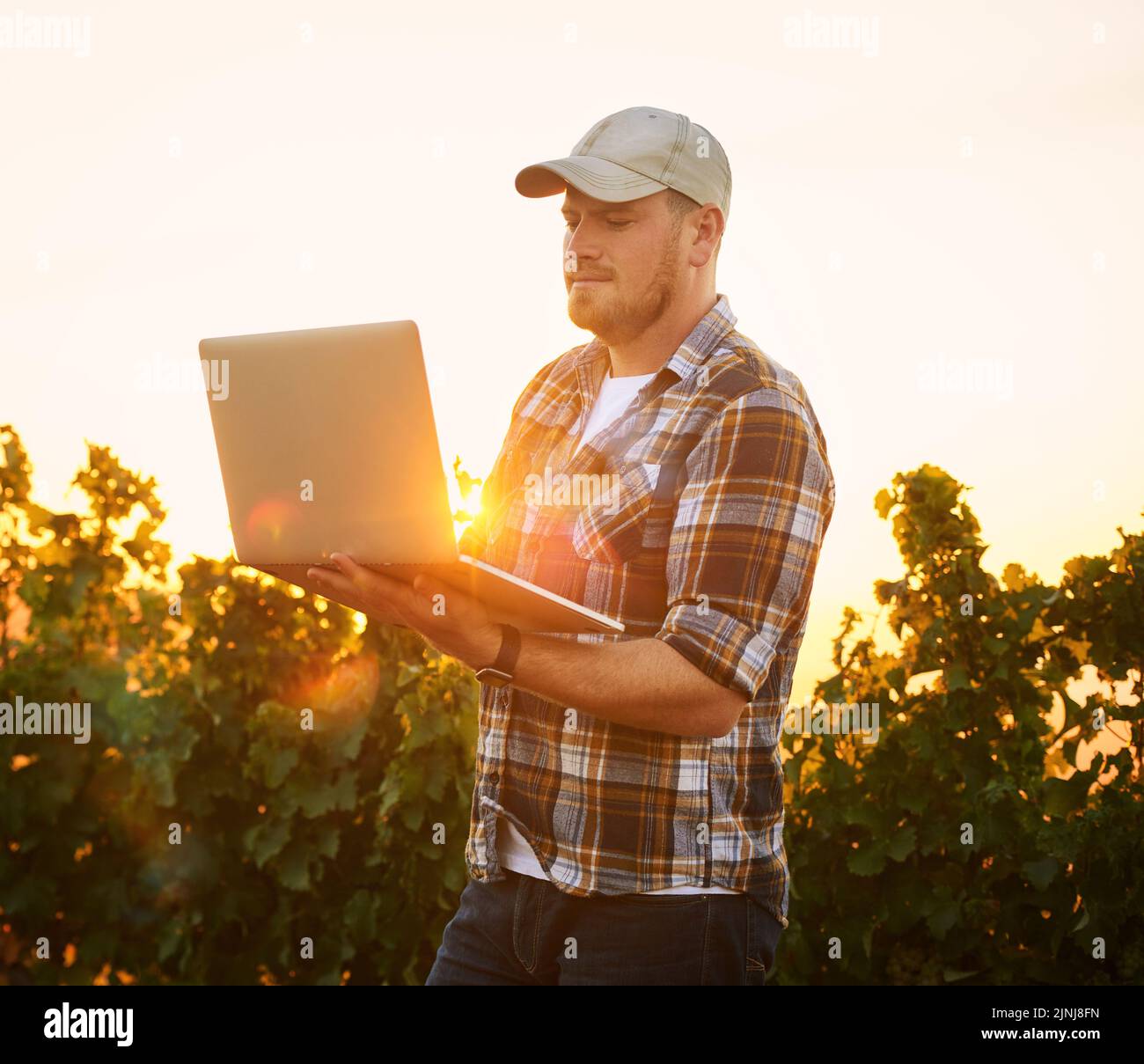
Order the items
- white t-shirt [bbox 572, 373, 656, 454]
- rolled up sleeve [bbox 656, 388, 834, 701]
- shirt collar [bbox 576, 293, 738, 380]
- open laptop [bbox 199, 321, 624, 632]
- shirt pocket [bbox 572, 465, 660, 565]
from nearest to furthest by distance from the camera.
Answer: open laptop [bbox 199, 321, 624, 632]
rolled up sleeve [bbox 656, 388, 834, 701]
shirt pocket [bbox 572, 465, 660, 565]
shirt collar [bbox 576, 293, 738, 380]
white t-shirt [bbox 572, 373, 656, 454]

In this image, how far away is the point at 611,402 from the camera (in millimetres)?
2732

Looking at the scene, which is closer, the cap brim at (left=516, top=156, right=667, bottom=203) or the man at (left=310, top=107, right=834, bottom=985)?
the man at (left=310, top=107, right=834, bottom=985)

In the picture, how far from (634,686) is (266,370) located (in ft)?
3.01

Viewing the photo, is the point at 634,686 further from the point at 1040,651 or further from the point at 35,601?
the point at 35,601

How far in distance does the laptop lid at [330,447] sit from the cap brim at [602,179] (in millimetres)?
697

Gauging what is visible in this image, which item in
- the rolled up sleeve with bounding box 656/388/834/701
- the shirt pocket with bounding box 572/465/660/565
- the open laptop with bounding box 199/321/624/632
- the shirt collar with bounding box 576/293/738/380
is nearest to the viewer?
the open laptop with bounding box 199/321/624/632

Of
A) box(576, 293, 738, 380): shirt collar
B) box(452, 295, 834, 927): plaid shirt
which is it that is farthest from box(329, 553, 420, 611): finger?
box(576, 293, 738, 380): shirt collar

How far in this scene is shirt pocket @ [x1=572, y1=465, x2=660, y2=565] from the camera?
2402 millimetres

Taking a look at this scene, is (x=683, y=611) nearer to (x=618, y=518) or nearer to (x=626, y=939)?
(x=618, y=518)

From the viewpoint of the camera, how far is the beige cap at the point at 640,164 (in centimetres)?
255

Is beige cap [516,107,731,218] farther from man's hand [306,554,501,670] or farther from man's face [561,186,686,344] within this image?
man's hand [306,554,501,670]

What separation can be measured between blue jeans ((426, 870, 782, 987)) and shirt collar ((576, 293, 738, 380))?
1.09m

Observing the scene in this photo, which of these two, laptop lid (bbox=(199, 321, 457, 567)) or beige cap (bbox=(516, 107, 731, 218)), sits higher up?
beige cap (bbox=(516, 107, 731, 218))

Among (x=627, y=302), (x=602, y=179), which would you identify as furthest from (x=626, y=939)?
(x=602, y=179)
